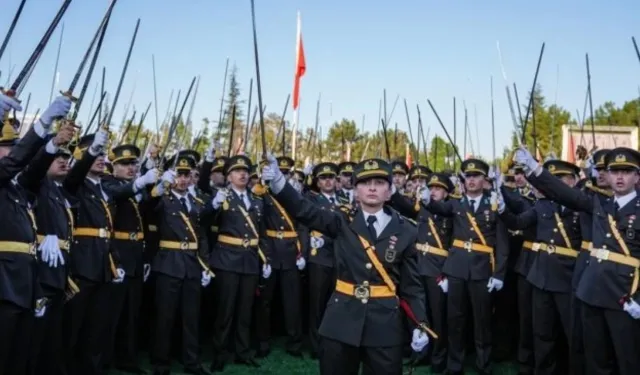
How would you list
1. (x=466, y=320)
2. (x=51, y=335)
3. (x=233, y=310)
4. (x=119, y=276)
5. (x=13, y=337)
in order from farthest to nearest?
(x=466, y=320) < (x=233, y=310) < (x=119, y=276) < (x=51, y=335) < (x=13, y=337)

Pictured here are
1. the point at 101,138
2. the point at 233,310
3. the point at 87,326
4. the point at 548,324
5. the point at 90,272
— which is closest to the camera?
the point at 101,138

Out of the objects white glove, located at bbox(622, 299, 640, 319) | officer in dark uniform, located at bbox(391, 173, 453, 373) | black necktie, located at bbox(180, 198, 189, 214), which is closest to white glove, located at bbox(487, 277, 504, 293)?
officer in dark uniform, located at bbox(391, 173, 453, 373)

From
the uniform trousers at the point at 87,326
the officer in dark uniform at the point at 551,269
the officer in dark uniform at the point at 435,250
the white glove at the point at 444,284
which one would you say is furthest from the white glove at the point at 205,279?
the officer in dark uniform at the point at 551,269

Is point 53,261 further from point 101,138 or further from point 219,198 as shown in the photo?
point 219,198

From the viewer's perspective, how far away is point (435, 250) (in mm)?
8406

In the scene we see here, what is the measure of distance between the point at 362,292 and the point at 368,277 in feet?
0.41

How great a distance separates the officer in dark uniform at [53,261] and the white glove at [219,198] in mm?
1868

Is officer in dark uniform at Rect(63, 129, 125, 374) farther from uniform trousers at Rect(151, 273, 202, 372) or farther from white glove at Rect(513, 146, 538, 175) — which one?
white glove at Rect(513, 146, 538, 175)

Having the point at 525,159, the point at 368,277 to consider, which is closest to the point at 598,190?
the point at 525,159

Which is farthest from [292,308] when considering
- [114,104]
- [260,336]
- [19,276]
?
[19,276]

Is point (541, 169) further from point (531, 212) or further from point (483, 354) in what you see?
point (483, 354)

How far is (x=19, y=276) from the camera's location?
15.0ft

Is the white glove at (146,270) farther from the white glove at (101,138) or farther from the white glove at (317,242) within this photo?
the white glove at (101,138)

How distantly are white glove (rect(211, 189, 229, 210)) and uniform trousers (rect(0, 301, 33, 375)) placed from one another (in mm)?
2943
